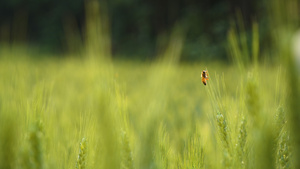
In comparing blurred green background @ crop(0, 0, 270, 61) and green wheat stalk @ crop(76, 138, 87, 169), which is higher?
green wheat stalk @ crop(76, 138, 87, 169)

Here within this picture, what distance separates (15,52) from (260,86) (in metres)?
0.53

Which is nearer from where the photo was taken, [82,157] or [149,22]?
[82,157]

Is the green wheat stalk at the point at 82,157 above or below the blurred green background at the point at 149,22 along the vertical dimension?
above

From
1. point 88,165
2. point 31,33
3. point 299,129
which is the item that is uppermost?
point 299,129

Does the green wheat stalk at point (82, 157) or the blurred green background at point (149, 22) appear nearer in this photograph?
the green wheat stalk at point (82, 157)

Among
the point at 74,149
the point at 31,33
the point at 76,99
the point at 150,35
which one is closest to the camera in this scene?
the point at 74,149

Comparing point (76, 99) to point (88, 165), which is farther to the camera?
point (76, 99)

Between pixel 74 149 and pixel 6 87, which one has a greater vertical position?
pixel 6 87

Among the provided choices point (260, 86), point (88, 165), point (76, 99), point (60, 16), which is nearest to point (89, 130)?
point (88, 165)

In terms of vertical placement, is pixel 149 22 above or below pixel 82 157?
below

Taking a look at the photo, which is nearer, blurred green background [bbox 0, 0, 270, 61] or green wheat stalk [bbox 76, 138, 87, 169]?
green wheat stalk [bbox 76, 138, 87, 169]

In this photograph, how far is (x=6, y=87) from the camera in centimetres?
61

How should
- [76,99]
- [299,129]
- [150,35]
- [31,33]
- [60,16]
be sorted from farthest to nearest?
[31,33] < [60,16] < [150,35] < [76,99] < [299,129]

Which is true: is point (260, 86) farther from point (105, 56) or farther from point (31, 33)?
point (31, 33)
